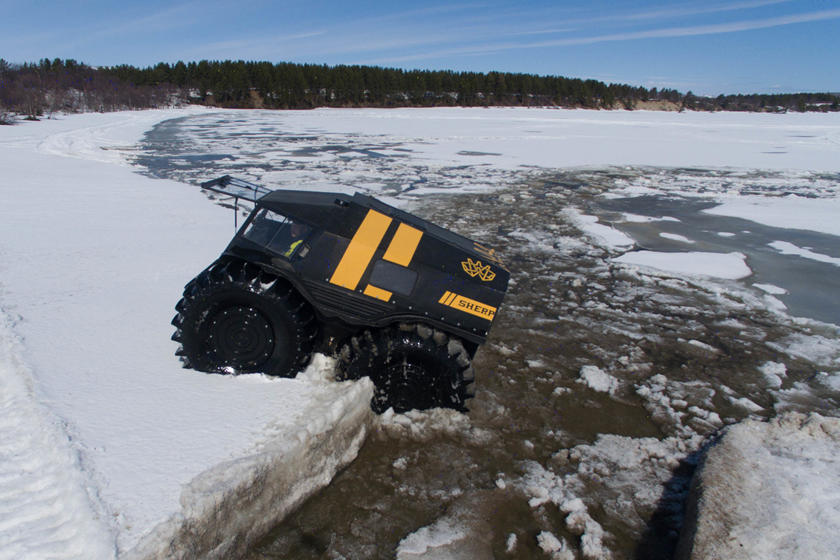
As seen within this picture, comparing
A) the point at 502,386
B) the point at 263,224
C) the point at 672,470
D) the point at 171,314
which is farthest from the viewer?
the point at 171,314

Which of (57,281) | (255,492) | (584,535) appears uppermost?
(57,281)

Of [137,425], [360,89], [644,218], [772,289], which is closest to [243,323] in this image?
[137,425]

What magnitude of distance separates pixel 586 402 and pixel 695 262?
443cm

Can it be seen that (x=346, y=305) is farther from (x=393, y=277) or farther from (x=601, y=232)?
(x=601, y=232)

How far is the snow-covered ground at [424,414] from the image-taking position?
2.67 meters

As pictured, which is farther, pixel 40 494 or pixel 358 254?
pixel 358 254

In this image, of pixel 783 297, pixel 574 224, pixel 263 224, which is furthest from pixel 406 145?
pixel 263 224

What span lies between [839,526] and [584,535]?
4.16ft

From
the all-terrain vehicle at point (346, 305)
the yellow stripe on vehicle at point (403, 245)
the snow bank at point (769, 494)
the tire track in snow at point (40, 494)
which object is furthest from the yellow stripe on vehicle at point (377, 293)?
the snow bank at point (769, 494)

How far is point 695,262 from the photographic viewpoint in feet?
24.4

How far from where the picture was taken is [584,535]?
2.79 metres

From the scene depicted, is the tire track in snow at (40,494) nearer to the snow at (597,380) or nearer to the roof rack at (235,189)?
the roof rack at (235,189)

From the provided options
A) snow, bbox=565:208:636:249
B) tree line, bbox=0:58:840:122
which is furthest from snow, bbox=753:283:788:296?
tree line, bbox=0:58:840:122

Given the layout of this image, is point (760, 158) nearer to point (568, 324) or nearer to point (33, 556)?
point (568, 324)
